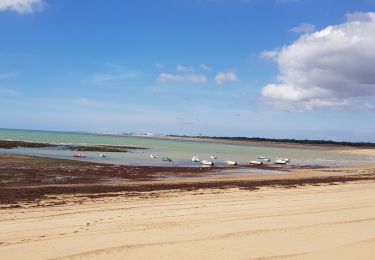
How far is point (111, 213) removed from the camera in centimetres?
1298

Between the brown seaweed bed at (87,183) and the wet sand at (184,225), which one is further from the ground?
the wet sand at (184,225)

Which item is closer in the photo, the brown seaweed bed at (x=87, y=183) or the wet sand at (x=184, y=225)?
the wet sand at (x=184, y=225)

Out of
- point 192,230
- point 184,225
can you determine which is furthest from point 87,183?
point 192,230

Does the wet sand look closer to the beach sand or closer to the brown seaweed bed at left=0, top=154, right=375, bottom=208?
the beach sand

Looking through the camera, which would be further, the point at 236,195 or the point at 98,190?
the point at 98,190

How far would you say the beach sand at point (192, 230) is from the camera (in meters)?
8.16

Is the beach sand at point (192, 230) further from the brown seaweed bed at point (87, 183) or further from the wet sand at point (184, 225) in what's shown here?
the brown seaweed bed at point (87, 183)

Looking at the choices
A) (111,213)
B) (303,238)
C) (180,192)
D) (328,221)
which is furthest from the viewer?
(180,192)

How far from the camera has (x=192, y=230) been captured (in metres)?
10.3

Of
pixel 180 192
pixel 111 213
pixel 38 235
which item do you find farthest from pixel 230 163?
pixel 38 235

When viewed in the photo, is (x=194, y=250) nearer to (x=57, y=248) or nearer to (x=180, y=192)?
(x=57, y=248)

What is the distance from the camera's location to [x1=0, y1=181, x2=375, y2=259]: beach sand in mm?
8164

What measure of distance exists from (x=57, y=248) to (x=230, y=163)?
40.6m

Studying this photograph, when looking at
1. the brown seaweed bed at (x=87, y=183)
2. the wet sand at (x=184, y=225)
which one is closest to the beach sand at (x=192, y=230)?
the wet sand at (x=184, y=225)
